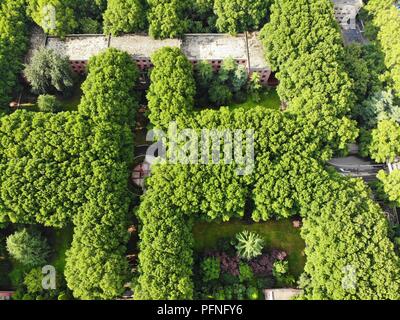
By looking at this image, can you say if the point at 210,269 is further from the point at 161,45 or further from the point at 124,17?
the point at 124,17

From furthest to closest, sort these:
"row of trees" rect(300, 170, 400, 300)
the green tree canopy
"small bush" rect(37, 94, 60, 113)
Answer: "small bush" rect(37, 94, 60, 113)
the green tree canopy
"row of trees" rect(300, 170, 400, 300)

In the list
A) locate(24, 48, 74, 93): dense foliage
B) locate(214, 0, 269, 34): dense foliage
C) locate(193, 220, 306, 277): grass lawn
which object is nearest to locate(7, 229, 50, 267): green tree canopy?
locate(193, 220, 306, 277): grass lawn

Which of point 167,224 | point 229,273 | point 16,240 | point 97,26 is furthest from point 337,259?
point 97,26

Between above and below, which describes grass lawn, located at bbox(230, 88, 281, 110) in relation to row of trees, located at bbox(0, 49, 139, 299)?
above

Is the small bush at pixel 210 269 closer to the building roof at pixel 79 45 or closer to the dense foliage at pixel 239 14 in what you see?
the dense foliage at pixel 239 14

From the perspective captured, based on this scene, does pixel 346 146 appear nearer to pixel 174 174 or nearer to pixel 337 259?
pixel 337 259

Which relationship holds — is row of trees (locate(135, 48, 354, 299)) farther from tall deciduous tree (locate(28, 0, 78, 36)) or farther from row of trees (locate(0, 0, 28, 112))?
row of trees (locate(0, 0, 28, 112))

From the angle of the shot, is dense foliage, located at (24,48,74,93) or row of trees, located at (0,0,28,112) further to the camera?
row of trees, located at (0,0,28,112)
